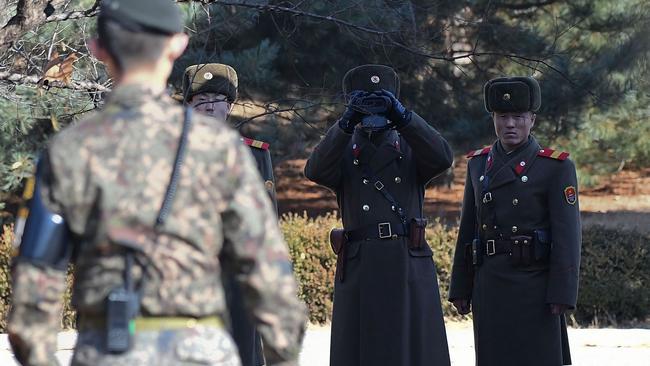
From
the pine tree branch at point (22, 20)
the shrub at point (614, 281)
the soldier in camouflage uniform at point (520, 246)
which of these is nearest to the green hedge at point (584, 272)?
the shrub at point (614, 281)

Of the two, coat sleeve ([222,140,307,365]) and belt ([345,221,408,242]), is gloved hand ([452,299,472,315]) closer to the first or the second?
belt ([345,221,408,242])

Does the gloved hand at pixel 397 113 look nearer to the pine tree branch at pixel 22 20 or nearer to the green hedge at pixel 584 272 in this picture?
the pine tree branch at pixel 22 20

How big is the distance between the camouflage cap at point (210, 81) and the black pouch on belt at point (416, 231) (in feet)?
3.56

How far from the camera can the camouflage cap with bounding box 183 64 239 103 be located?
632 centimetres

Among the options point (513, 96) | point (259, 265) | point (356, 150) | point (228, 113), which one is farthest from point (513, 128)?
point (259, 265)

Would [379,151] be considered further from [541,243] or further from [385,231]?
[541,243]

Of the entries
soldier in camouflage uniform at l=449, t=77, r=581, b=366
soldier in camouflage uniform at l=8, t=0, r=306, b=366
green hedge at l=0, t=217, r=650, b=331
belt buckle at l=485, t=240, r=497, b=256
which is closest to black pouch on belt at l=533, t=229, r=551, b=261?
soldier in camouflage uniform at l=449, t=77, r=581, b=366

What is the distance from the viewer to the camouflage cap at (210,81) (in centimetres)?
632

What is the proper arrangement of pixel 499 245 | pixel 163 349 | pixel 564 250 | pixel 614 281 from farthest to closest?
1. pixel 614 281
2. pixel 499 245
3. pixel 564 250
4. pixel 163 349

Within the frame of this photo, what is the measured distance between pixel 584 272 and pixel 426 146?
211 inches

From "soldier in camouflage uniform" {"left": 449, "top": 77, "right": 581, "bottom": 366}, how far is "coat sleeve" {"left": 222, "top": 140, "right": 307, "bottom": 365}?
10.4 feet

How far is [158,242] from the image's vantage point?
2967 millimetres

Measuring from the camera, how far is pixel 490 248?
632 cm

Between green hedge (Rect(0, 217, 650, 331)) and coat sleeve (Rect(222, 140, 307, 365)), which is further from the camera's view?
green hedge (Rect(0, 217, 650, 331))
